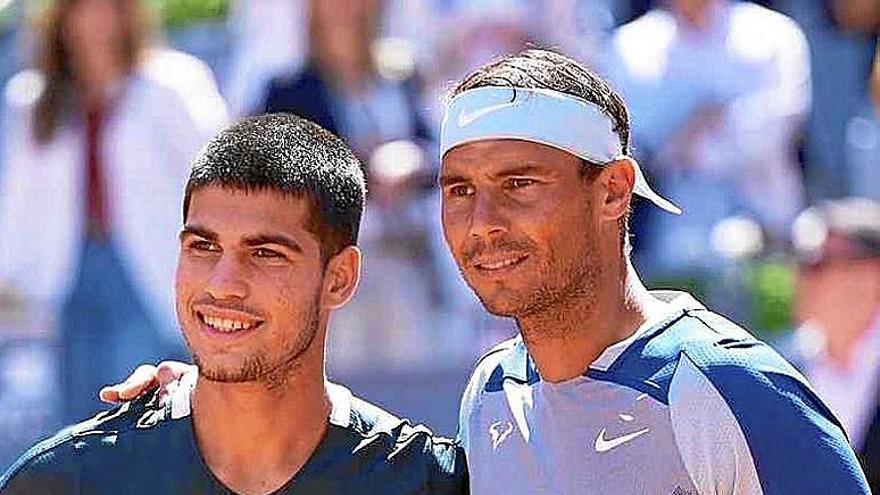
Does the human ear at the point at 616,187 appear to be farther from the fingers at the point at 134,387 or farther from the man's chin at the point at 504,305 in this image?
the fingers at the point at 134,387

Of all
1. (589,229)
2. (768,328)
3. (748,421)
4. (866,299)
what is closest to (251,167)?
(589,229)

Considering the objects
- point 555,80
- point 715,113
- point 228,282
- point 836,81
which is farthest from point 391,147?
point 228,282

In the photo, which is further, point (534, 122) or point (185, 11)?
point (185, 11)

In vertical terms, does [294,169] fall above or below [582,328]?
above

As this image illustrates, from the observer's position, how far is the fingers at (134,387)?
3.63 meters

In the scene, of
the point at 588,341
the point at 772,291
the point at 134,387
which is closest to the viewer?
the point at 588,341

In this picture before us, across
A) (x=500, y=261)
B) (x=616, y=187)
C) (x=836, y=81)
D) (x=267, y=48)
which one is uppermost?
(x=267, y=48)

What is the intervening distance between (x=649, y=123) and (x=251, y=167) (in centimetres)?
401

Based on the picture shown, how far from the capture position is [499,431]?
350 centimetres

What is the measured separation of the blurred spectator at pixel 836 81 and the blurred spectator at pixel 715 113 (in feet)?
0.30

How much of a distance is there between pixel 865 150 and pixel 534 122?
13.7ft

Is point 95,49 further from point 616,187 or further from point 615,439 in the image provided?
point 615,439

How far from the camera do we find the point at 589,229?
340 centimetres

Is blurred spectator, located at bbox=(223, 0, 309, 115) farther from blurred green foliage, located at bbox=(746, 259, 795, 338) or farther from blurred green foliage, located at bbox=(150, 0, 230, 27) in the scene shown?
blurred green foliage, located at bbox=(746, 259, 795, 338)
